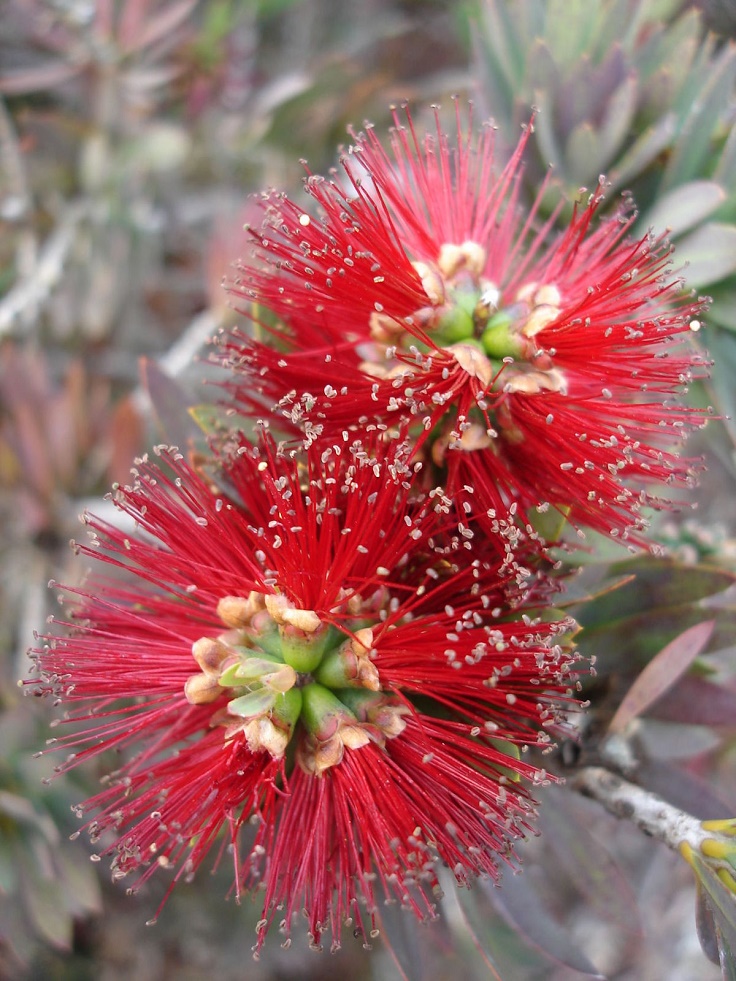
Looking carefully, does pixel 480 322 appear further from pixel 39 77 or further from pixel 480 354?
pixel 39 77

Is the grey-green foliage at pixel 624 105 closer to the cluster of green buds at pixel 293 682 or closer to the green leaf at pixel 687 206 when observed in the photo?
the green leaf at pixel 687 206

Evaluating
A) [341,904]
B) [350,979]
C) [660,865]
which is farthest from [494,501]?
[350,979]

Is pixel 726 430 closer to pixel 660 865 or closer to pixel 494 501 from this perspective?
pixel 494 501

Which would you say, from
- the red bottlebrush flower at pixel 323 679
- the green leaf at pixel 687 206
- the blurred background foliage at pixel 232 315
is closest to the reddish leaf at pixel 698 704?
the blurred background foliage at pixel 232 315

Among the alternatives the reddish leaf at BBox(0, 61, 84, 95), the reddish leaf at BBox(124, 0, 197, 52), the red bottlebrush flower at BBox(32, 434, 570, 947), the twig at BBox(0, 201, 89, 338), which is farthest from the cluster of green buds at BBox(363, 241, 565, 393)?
the reddish leaf at BBox(0, 61, 84, 95)

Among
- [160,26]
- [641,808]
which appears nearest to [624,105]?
[641,808]
